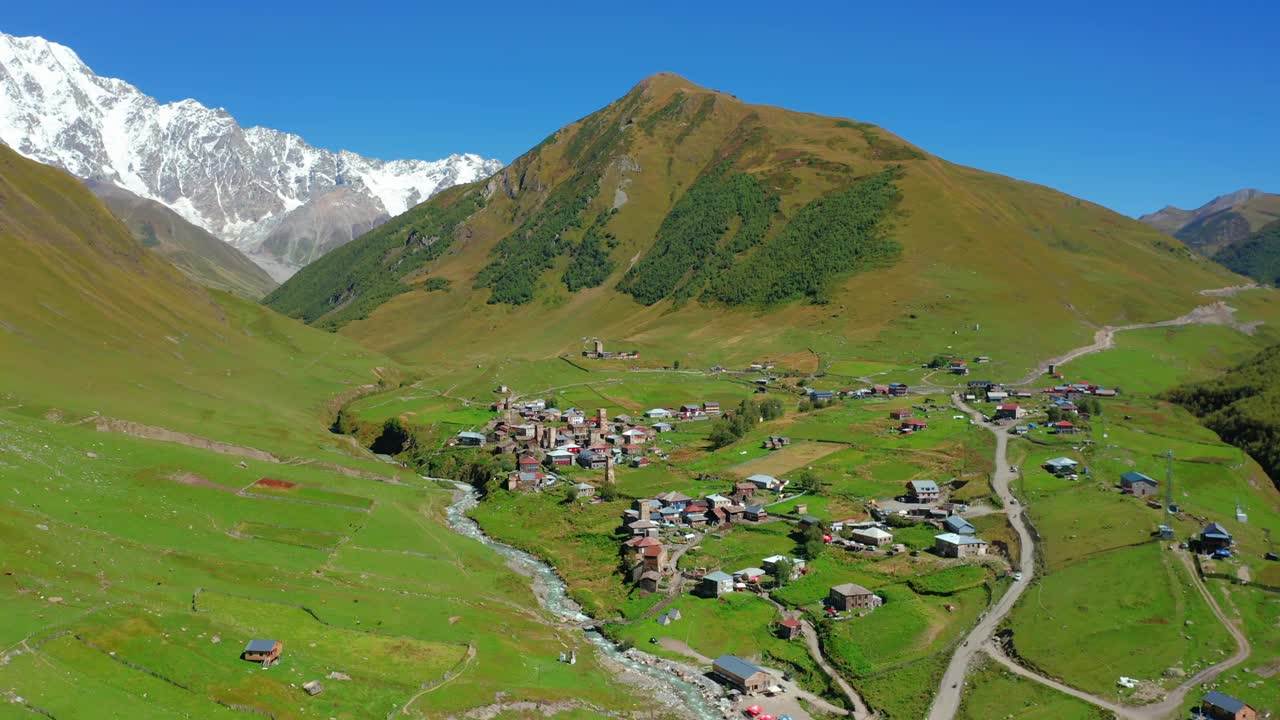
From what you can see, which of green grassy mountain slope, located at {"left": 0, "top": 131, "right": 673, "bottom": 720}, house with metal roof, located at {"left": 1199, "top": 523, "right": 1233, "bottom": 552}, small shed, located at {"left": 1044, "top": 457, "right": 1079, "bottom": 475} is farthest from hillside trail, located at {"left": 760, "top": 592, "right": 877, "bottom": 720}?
small shed, located at {"left": 1044, "top": 457, "right": 1079, "bottom": 475}

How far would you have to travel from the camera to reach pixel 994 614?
73.6 meters

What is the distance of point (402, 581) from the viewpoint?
83750mm

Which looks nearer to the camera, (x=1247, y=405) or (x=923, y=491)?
(x=923, y=491)

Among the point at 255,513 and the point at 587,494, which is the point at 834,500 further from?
the point at 255,513

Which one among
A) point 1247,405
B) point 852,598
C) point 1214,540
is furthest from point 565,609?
point 1247,405

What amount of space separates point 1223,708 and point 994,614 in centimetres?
1878

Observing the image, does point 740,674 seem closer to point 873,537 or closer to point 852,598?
point 852,598

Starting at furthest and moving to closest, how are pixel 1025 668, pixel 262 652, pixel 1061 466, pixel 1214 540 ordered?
pixel 1061 466 → pixel 1214 540 → pixel 1025 668 → pixel 262 652

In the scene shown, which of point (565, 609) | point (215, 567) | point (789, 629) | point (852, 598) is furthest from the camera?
point (565, 609)

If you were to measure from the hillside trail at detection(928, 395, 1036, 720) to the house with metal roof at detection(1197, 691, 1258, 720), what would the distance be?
14744mm

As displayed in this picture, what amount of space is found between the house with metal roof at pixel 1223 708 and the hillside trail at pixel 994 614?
14744 mm

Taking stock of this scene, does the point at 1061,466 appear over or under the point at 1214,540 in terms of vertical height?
over

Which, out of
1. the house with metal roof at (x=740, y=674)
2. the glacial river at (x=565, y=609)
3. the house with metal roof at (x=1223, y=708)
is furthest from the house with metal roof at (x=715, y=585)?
the house with metal roof at (x=1223, y=708)

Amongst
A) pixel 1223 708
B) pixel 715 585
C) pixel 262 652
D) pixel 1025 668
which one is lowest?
pixel 1025 668
